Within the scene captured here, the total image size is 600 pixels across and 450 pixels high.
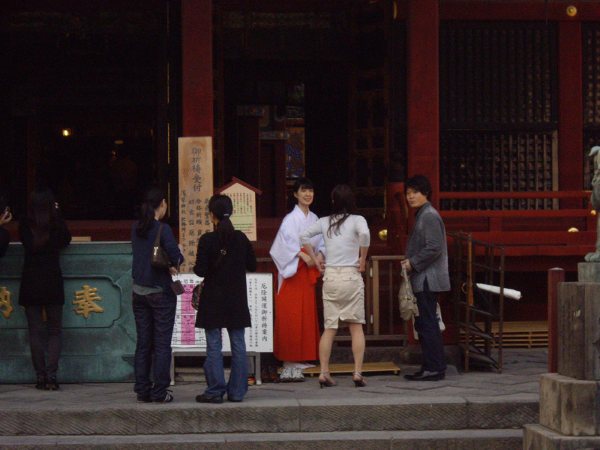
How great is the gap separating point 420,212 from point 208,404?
2947mm

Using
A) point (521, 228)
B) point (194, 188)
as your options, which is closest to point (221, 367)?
point (194, 188)

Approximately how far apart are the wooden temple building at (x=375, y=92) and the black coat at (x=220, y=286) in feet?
11.0

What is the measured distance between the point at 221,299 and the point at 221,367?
1.99 feet

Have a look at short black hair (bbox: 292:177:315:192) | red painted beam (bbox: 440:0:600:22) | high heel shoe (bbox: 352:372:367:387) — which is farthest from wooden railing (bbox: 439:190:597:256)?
high heel shoe (bbox: 352:372:367:387)

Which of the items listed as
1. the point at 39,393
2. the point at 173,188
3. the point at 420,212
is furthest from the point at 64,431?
the point at 173,188

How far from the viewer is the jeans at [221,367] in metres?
10.2

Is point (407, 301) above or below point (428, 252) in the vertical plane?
below

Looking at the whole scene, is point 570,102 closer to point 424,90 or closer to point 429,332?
point 424,90

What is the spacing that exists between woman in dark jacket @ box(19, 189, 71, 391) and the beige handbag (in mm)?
3277

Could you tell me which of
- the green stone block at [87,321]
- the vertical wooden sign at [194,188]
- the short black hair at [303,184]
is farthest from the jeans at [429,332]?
the green stone block at [87,321]

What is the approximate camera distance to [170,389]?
11250mm

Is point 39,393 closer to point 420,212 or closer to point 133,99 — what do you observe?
point 420,212

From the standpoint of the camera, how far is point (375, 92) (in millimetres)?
14586

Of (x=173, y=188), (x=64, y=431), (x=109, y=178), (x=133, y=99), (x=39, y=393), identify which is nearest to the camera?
(x=64, y=431)
